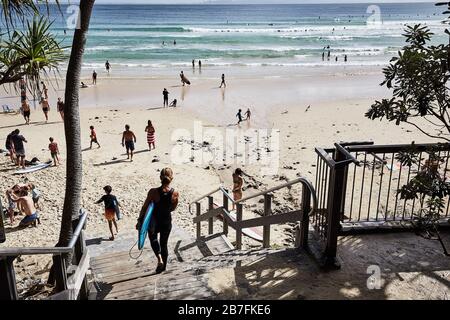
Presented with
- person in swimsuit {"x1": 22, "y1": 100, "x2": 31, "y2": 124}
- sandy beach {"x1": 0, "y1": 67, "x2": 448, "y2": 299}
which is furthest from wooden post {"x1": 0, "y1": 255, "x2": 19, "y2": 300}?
person in swimsuit {"x1": 22, "y1": 100, "x2": 31, "y2": 124}

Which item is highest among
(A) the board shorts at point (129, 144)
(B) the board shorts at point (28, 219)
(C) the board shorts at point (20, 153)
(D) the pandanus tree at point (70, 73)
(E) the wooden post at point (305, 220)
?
(D) the pandanus tree at point (70, 73)

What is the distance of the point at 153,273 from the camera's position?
6.66 metres

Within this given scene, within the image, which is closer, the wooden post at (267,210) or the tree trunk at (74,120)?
the tree trunk at (74,120)

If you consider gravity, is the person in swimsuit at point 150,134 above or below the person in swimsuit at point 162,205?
below

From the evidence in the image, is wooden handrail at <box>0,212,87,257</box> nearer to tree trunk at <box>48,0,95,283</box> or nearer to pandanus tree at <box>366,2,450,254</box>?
tree trunk at <box>48,0,95,283</box>

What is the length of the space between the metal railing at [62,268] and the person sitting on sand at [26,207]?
667 centimetres

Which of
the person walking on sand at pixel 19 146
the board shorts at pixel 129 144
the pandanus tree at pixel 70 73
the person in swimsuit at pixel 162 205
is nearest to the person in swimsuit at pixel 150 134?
the board shorts at pixel 129 144

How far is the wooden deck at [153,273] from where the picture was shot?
5.44 meters

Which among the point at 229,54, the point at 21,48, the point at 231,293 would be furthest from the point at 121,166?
the point at 229,54

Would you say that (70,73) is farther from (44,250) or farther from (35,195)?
(35,195)

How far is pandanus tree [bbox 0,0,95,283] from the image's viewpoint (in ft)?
18.5

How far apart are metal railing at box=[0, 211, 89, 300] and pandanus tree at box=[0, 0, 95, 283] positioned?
0.42 m

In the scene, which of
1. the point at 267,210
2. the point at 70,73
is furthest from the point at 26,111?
the point at 267,210

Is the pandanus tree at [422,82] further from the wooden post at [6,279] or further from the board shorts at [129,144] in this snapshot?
the board shorts at [129,144]
